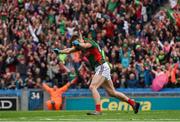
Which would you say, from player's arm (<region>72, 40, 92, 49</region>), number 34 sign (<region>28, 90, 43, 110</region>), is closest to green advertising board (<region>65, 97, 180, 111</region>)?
number 34 sign (<region>28, 90, 43, 110</region>)

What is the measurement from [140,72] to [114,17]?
157 inches

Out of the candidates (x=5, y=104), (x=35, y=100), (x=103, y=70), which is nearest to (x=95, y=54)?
(x=103, y=70)

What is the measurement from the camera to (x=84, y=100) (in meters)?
27.0

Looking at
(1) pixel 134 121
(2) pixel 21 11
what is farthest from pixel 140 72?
(1) pixel 134 121

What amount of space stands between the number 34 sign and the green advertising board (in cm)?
106

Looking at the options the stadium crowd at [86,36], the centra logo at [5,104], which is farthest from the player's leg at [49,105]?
the centra logo at [5,104]

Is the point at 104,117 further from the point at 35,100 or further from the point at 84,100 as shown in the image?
the point at 35,100

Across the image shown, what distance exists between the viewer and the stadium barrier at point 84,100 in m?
26.5

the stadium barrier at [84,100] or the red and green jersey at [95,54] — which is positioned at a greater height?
the red and green jersey at [95,54]

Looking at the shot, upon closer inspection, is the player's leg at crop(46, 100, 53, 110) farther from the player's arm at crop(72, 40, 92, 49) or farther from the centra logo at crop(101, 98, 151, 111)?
the player's arm at crop(72, 40, 92, 49)

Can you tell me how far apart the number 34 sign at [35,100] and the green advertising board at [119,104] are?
1061 millimetres

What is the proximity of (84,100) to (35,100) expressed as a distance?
6.19 ft

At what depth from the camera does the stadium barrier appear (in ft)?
87.1

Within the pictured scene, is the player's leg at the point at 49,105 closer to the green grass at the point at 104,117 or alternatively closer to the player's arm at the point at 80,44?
the green grass at the point at 104,117
